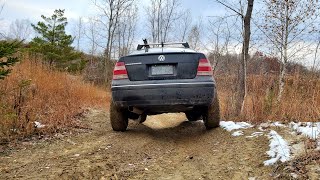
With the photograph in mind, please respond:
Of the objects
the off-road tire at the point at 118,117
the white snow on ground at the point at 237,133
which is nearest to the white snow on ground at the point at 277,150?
the white snow on ground at the point at 237,133

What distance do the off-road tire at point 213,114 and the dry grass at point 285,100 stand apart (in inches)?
29.9

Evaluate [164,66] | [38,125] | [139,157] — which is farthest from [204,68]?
[38,125]

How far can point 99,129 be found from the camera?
20.5 feet

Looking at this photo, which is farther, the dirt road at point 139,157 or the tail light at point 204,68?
the tail light at point 204,68

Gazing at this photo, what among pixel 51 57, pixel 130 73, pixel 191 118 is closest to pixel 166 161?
pixel 130 73

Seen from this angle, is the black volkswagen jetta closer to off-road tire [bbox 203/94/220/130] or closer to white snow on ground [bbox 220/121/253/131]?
off-road tire [bbox 203/94/220/130]

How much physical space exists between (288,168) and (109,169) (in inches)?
74.0

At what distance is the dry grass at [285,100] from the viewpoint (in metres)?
5.44

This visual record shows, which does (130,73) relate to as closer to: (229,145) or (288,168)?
(229,145)

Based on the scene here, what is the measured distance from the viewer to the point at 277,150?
375cm

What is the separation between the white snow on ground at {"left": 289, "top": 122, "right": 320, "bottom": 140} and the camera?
12.7ft

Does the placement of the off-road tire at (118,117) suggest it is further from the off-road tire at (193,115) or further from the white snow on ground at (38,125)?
the off-road tire at (193,115)

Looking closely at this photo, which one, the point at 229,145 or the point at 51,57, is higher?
the point at 51,57

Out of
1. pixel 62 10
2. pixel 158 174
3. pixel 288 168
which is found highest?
pixel 62 10
